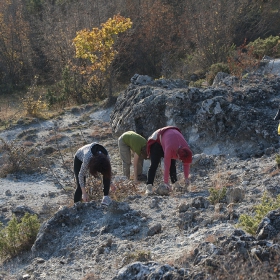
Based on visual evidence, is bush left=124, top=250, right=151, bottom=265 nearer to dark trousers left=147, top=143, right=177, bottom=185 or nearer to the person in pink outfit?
the person in pink outfit

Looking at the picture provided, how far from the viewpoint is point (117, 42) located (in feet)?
69.7

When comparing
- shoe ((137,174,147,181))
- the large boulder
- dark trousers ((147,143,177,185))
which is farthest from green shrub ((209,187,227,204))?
the large boulder

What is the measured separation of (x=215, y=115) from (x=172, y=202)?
A: 3758 mm

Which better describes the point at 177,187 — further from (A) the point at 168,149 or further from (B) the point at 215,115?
(B) the point at 215,115

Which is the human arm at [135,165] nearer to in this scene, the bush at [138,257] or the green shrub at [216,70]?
the bush at [138,257]

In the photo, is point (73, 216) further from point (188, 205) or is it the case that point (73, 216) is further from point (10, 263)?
point (188, 205)

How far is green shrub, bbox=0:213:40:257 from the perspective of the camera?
6.00 meters

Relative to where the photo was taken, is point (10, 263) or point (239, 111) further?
point (239, 111)

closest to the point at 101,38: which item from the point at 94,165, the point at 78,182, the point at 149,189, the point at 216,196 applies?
the point at 149,189

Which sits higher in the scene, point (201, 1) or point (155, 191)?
point (201, 1)

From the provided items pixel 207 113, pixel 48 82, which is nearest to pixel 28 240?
pixel 207 113

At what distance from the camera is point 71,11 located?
2477 cm

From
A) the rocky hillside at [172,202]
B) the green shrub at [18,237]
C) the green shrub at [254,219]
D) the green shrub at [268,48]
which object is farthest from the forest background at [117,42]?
the green shrub at [254,219]

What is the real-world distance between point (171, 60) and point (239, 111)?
13.0 meters
